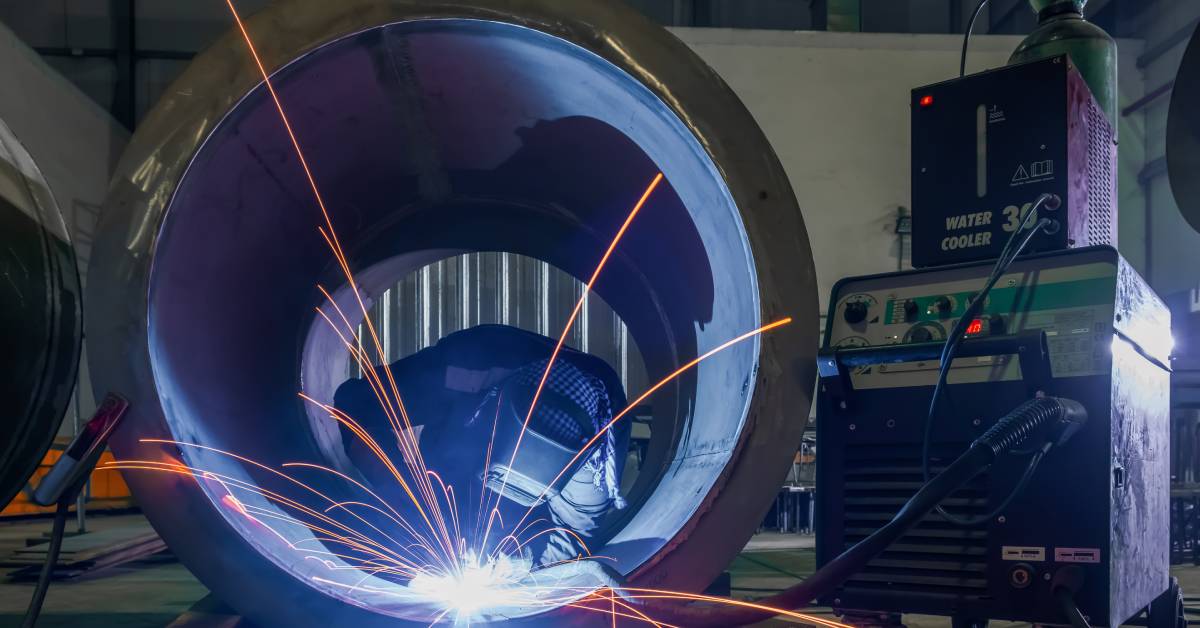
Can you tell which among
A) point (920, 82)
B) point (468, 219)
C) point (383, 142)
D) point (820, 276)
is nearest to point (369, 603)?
point (383, 142)

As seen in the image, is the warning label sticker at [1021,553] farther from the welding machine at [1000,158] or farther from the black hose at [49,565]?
the black hose at [49,565]

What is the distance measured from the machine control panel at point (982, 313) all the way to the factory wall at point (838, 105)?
612 centimetres

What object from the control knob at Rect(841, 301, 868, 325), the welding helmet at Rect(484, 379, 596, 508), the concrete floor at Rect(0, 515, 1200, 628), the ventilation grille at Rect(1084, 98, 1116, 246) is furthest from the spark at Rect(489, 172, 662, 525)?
the ventilation grille at Rect(1084, 98, 1116, 246)

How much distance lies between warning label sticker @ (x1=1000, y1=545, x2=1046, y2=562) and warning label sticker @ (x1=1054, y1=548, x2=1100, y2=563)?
0.8 inches

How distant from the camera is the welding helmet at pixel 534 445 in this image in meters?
2.13

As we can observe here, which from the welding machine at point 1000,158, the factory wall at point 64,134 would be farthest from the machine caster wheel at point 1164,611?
the factory wall at point 64,134

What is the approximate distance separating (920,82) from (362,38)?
716 cm

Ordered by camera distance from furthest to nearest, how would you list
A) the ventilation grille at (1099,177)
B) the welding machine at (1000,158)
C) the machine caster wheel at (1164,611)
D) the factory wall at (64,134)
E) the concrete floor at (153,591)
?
the factory wall at (64,134)
the concrete floor at (153,591)
the machine caster wheel at (1164,611)
the ventilation grille at (1099,177)
the welding machine at (1000,158)

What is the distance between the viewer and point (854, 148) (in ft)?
25.3

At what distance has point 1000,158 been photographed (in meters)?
1.70

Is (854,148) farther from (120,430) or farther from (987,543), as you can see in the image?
(120,430)

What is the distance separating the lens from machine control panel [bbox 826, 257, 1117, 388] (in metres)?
1.44

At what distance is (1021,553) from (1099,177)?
84 centimetres

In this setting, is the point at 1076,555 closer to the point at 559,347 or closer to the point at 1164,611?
the point at 1164,611
